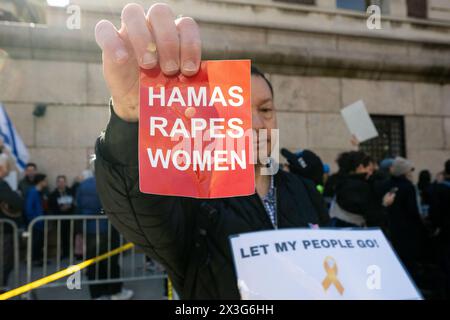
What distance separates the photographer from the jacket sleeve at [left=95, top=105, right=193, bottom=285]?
3.71ft

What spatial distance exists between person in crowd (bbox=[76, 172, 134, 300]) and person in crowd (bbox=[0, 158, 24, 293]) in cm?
78

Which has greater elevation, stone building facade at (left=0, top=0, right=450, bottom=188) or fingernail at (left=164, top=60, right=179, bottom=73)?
stone building facade at (left=0, top=0, right=450, bottom=188)

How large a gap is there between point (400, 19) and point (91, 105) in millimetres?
7235

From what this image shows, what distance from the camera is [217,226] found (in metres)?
1.61

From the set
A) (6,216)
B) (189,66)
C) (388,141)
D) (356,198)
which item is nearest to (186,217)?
(189,66)

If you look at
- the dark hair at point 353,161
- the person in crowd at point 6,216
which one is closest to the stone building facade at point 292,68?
the person in crowd at point 6,216

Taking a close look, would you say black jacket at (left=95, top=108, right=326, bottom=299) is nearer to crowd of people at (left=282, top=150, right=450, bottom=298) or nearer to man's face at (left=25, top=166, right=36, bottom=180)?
crowd of people at (left=282, top=150, right=450, bottom=298)

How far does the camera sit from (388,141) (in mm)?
9914

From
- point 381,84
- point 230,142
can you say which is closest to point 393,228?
point 230,142

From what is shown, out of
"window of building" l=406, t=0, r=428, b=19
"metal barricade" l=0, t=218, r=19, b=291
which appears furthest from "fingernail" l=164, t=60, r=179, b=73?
"window of building" l=406, t=0, r=428, b=19

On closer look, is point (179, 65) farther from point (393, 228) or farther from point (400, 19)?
point (400, 19)

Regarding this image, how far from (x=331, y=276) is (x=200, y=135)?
2.52 ft

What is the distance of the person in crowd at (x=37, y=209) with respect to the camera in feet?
17.7

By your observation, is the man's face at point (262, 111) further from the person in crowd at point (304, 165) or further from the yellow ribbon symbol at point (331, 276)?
the person in crowd at point (304, 165)
